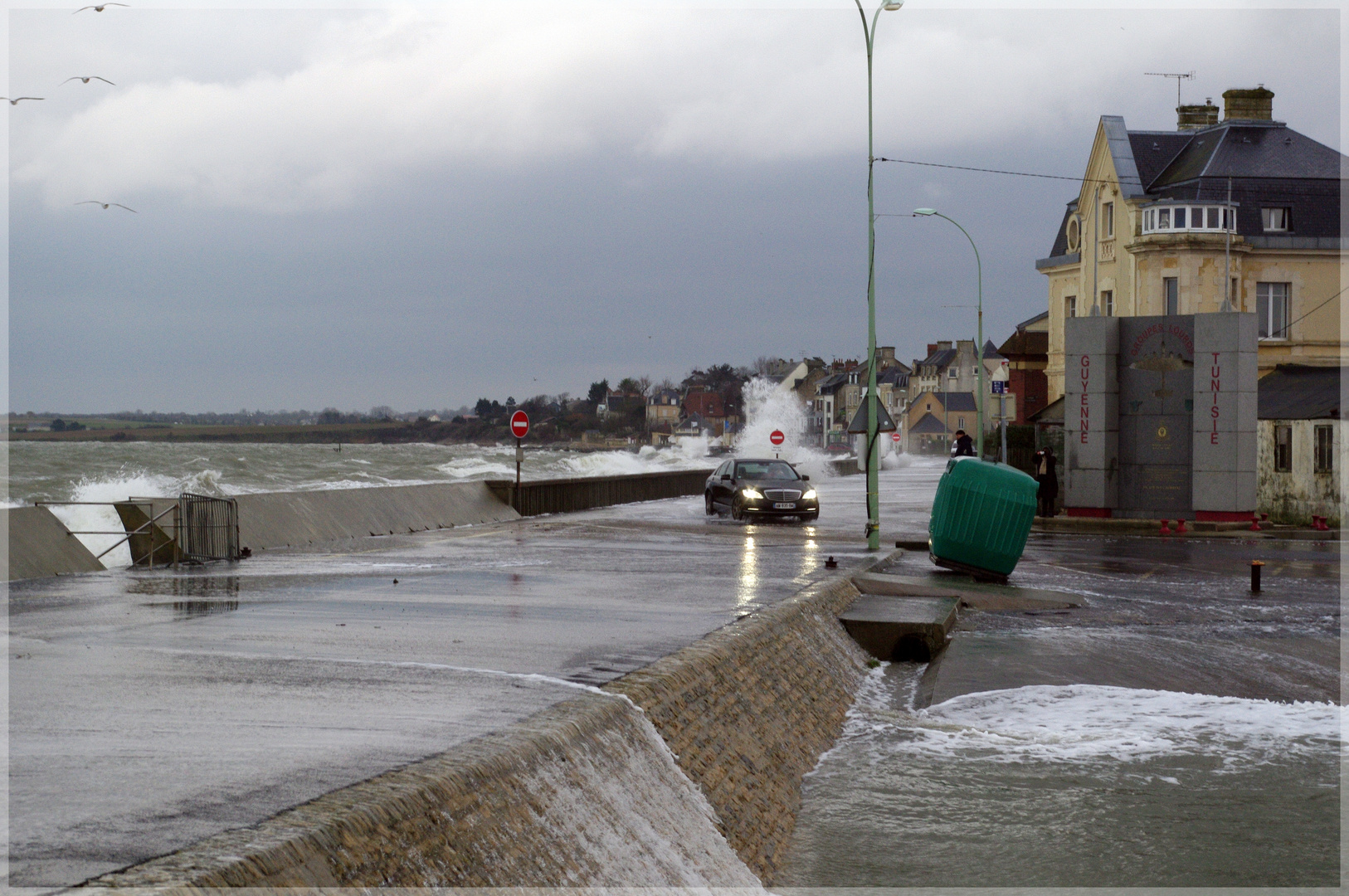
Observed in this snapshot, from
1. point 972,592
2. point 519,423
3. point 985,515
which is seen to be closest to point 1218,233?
point 519,423

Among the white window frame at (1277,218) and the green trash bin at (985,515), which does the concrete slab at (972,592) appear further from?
the white window frame at (1277,218)

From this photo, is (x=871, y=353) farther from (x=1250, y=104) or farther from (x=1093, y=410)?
(x=1250, y=104)

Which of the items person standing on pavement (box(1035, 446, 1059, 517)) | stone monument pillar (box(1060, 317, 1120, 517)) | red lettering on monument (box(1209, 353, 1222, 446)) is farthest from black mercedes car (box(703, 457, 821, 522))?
red lettering on monument (box(1209, 353, 1222, 446))

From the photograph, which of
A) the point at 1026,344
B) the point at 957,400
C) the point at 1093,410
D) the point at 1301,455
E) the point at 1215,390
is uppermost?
the point at 1026,344

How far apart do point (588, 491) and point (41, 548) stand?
74.4ft

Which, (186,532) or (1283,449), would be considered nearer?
(186,532)

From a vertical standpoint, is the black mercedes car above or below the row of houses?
below

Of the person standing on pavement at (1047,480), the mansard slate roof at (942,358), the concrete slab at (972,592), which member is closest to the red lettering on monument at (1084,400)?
the person standing on pavement at (1047,480)

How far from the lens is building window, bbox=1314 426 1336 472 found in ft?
102

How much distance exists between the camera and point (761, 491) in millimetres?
31562

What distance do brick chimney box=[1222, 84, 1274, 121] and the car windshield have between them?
3412 centimetres

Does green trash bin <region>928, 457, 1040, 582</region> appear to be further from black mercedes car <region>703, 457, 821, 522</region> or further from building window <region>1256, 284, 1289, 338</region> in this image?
building window <region>1256, 284, 1289, 338</region>

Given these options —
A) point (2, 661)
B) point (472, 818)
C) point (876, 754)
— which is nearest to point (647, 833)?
point (472, 818)

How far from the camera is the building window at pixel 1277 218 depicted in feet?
172
